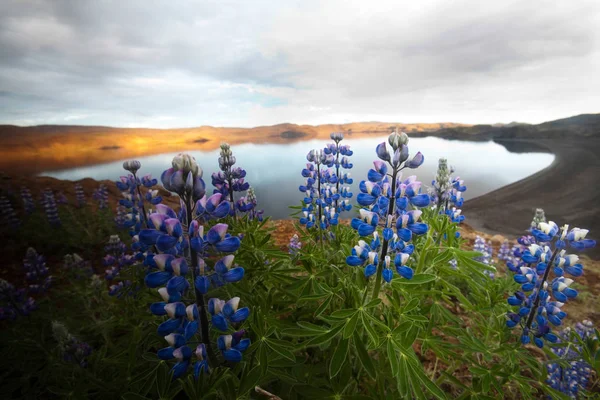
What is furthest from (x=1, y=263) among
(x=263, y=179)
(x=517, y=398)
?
(x=263, y=179)

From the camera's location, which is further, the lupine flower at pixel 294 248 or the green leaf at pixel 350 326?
the lupine flower at pixel 294 248

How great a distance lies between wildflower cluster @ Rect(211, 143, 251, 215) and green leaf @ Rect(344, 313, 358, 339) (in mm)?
1690

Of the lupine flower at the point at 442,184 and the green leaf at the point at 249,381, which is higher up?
the lupine flower at the point at 442,184

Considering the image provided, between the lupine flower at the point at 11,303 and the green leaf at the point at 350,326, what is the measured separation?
Answer: 417cm

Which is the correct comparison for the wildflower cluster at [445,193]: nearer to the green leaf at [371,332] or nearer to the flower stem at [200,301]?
the green leaf at [371,332]

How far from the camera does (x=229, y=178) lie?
8.80 ft

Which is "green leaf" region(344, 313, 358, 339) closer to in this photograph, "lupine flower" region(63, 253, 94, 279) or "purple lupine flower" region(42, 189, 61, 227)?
"lupine flower" region(63, 253, 94, 279)

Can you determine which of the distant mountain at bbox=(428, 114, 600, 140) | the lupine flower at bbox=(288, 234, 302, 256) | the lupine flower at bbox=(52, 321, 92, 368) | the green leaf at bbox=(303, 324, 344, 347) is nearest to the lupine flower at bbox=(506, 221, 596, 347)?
the green leaf at bbox=(303, 324, 344, 347)

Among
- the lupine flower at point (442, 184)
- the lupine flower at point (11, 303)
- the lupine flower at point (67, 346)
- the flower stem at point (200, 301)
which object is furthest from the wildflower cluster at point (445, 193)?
the lupine flower at point (11, 303)

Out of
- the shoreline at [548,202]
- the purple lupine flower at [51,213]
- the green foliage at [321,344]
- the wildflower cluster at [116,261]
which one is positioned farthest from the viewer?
the shoreline at [548,202]

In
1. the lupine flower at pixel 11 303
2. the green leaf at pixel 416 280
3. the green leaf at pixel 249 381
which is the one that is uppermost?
the green leaf at pixel 416 280

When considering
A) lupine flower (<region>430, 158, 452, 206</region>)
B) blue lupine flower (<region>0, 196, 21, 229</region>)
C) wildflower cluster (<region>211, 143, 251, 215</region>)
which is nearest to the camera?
wildflower cluster (<region>211, 143, 251, 215</region>)

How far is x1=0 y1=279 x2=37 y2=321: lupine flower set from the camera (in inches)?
122

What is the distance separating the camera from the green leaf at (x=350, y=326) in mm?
1297
